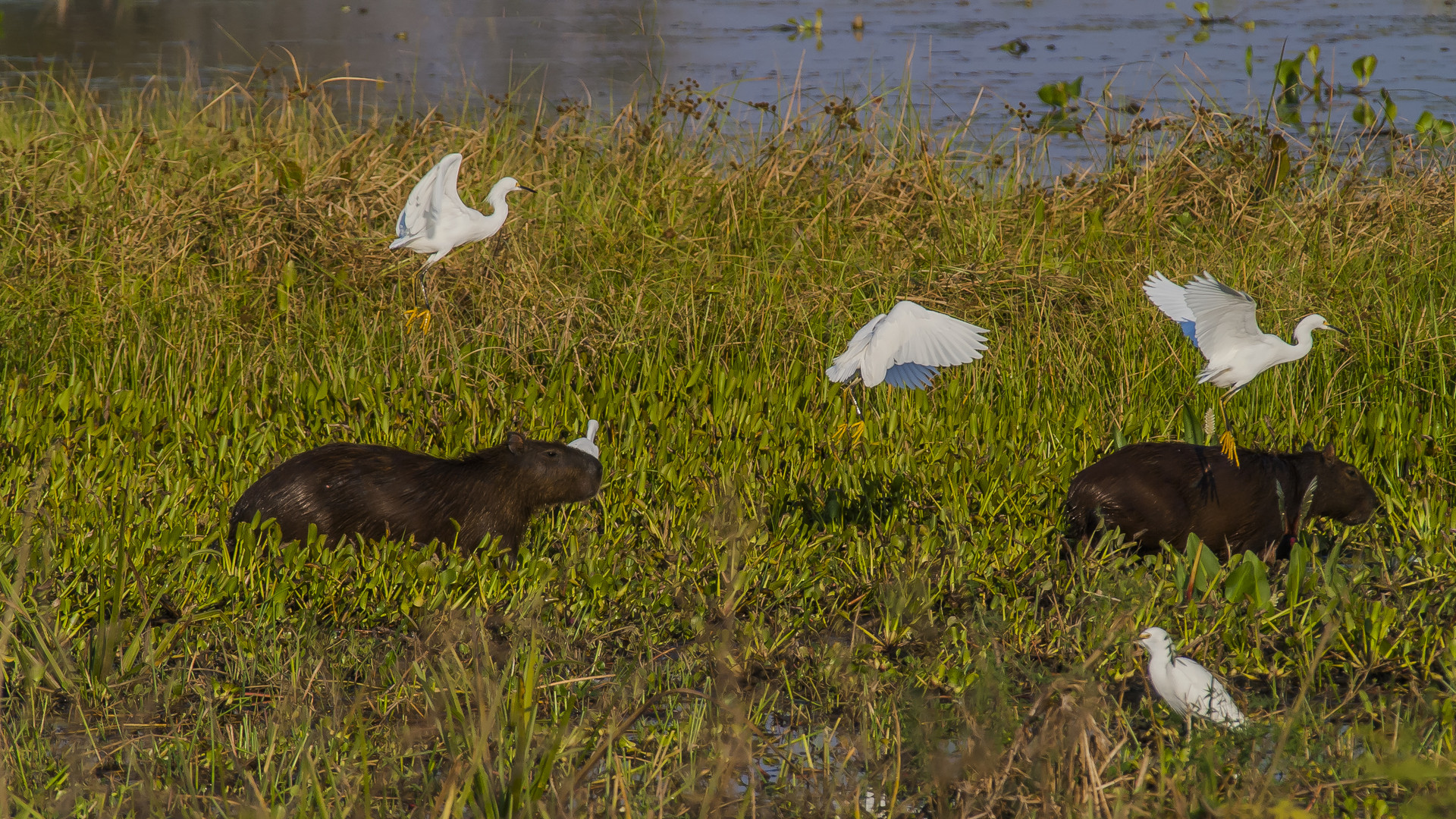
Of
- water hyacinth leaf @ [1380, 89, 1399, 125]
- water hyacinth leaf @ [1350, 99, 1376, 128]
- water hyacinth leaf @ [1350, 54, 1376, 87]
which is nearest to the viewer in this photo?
water hyacinth leaf @ [1380, 89, 1399, 125]

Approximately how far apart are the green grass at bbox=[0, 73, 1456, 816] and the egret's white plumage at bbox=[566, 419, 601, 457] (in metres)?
0.18

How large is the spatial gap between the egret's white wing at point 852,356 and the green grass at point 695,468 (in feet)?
1.28

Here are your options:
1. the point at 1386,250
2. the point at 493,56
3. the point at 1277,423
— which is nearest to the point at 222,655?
the point at 1277,423

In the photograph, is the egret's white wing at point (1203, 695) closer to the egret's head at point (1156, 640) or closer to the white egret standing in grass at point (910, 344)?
the egret's head at point (1156, 640)

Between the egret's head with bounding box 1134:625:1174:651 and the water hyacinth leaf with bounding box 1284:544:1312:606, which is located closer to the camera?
the egret's head with bounding box 1134:625:1174:651

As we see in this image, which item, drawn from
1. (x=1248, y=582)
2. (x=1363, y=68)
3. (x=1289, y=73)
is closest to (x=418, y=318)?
(x=1248, y=582)

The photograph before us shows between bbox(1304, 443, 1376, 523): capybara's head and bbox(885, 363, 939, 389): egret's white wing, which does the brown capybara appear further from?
bbox(885, 363, 939, 389): egret's white wing

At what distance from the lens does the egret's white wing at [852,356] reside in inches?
168

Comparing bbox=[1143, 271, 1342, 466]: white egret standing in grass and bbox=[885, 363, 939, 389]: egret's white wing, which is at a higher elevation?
bbox=[1143, 271, 1342, 466]: white egret standing in grass

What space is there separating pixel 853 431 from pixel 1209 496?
1.35 m

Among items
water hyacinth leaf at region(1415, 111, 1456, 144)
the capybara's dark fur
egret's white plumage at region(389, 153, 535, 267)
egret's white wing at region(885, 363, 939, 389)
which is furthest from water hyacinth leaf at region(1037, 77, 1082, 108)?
the capybara's dark fur

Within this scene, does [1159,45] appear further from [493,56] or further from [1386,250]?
[1386,250]

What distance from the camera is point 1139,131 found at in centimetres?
729

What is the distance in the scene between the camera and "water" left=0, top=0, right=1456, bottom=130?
12234 millimetres
